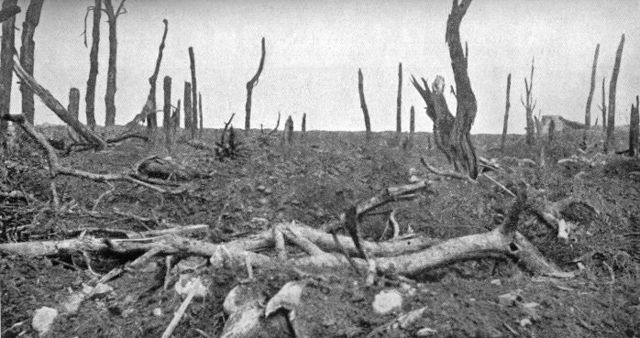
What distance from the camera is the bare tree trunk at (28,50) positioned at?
1362 centimetres

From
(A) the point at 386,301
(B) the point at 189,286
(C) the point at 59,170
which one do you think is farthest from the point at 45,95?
(A) the point at 386,301

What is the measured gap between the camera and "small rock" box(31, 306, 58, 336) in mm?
3031

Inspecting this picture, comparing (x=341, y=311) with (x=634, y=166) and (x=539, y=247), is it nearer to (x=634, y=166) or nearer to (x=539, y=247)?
(x=539, y=247)

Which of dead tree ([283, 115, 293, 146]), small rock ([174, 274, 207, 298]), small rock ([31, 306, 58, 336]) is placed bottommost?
small rock ([31, 306, 58, 336])

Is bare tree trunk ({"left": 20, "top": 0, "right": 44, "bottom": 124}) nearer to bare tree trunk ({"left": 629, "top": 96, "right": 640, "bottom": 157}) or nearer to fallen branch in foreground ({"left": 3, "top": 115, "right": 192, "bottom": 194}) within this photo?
fallen branch in foreground ({"left": 3, "top": 115, "right": 192, "bottom": 194})

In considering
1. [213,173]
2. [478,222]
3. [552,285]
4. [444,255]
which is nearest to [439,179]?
[478,222]

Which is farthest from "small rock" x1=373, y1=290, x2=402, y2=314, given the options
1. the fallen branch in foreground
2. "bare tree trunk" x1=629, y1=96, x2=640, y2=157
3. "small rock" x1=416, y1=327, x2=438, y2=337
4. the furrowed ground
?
"bare tree trunk" x1=629, y1=96, x2=640, y2=157

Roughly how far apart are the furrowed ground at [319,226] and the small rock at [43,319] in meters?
0.05

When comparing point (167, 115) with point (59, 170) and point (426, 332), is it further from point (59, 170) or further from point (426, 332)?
point (426, 332)

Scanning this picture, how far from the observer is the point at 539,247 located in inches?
223

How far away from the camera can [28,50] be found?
546 inches

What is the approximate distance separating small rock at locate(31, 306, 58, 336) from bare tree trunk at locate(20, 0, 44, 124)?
1146 cm

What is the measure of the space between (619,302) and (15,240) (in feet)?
15.9

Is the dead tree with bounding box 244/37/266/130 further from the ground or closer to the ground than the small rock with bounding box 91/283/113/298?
further from the ground
